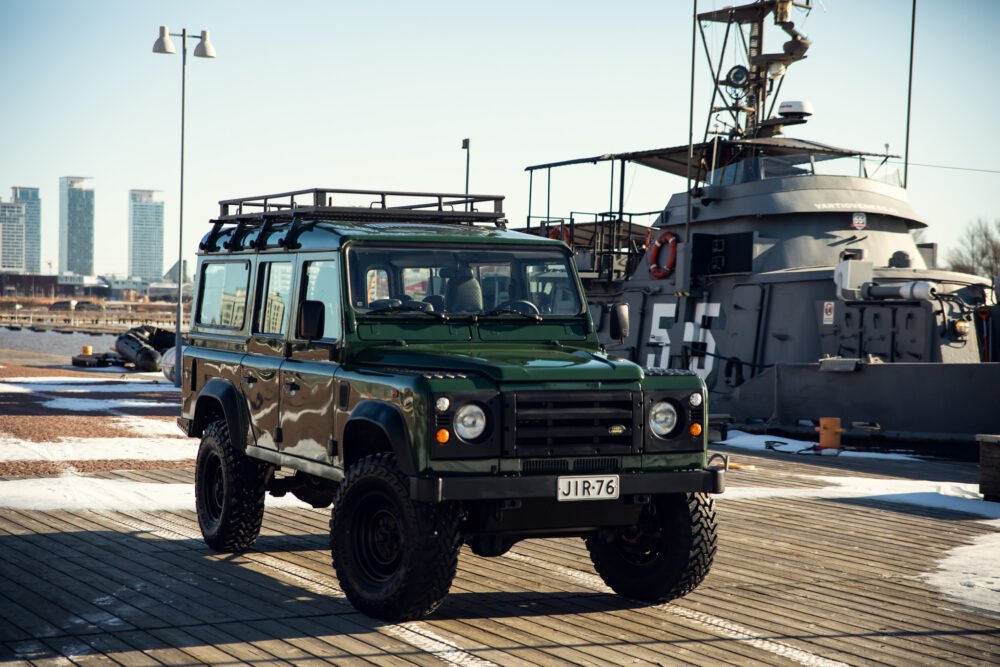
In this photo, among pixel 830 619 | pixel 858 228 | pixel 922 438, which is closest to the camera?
pixel 830 619

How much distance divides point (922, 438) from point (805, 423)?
2.06 m

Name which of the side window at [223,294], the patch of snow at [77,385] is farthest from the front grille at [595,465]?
the patch of snow at [77,385]

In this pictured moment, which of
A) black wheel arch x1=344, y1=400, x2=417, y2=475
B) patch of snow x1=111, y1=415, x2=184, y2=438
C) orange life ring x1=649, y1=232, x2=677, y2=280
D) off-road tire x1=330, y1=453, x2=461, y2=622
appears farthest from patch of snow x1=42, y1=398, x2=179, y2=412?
off-road tire x1=330, y1=453, x2=461, y2=622

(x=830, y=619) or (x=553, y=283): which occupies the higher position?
(x=553, y=283)

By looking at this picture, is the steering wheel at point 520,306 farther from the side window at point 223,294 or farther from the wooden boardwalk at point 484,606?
the side window at point 223,294

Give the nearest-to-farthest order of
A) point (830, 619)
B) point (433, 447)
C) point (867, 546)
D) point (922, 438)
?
1. point (433, 447)
2. point (830, 619)
3. point (867, 546)
4. point (922, 438)

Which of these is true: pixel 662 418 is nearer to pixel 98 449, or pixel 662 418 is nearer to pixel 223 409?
pixel 223 409

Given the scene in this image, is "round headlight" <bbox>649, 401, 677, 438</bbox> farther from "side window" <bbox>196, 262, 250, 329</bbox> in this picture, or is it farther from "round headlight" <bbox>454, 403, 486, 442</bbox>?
"side window" <bbox>196, 262, 250, 329</bbox>

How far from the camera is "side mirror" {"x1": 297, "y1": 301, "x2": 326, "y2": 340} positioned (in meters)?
7.54

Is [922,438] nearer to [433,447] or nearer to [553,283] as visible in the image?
[553,283]

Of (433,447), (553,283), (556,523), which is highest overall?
(553,283)

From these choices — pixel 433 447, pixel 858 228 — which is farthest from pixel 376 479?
pixel 858 228

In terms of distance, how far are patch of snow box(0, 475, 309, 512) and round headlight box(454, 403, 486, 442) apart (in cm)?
505

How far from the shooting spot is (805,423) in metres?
18.2
